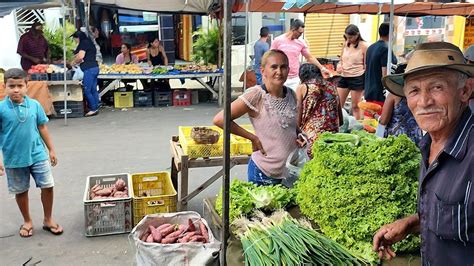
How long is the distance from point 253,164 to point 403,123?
1.66 metres

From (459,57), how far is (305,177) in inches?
45.1

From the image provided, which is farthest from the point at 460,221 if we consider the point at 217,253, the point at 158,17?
the point at 158,17

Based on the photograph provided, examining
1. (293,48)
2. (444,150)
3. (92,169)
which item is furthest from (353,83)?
(444,150)

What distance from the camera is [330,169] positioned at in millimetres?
2439

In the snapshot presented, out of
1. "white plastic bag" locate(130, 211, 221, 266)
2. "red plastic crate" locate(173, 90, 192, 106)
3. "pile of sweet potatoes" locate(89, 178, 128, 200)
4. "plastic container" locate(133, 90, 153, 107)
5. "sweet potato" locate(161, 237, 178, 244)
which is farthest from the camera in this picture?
"red plastic crate" locate(173, 90, 192, 106)

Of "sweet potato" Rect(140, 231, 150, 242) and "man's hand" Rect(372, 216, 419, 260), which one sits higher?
"man's hand" Rect(372, 216, 419, 260)

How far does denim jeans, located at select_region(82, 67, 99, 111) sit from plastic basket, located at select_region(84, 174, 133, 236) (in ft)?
21.6

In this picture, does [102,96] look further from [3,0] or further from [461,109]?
[461,109]

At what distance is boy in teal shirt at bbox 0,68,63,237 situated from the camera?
4.61 metres

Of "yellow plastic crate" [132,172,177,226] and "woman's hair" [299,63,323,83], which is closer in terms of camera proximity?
"woman's hair" [299,63,323,83]

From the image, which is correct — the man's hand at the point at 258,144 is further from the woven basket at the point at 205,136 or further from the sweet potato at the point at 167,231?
the woven basket at the point at 205,136

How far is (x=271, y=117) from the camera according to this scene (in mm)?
3627

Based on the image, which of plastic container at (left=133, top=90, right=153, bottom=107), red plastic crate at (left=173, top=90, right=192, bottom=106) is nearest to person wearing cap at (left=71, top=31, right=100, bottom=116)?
plastic container at (left=133, top=90, right=153, bottom=107)

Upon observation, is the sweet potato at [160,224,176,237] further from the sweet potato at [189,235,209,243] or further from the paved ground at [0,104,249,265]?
the paved ground at [0,104,249,265]
